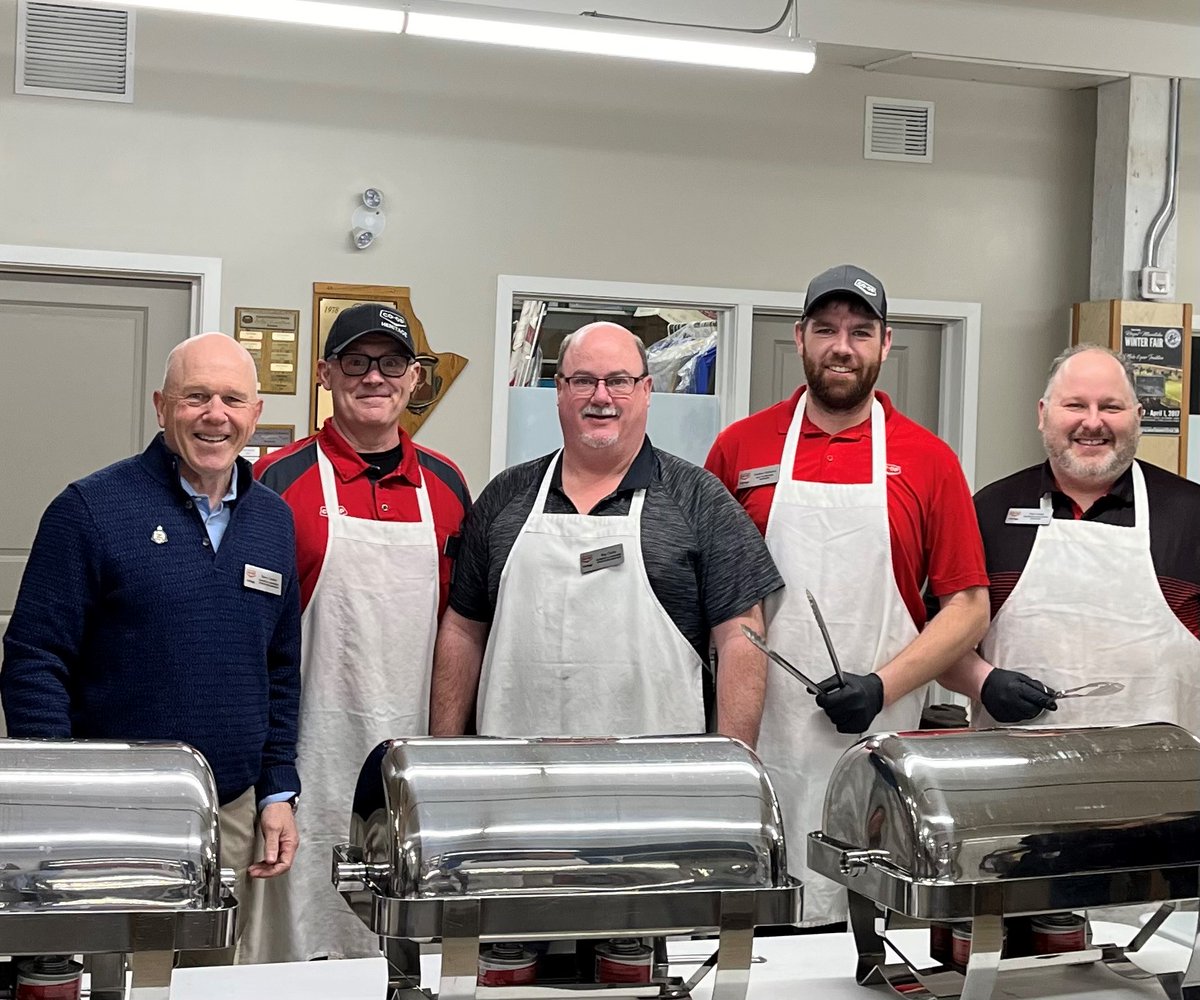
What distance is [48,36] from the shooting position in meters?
4.82

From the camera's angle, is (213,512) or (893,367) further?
(893,367)

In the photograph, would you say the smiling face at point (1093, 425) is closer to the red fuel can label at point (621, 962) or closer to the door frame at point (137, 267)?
the red fuel can label at point (621, 962)

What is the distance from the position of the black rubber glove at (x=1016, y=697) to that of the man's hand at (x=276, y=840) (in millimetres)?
1313

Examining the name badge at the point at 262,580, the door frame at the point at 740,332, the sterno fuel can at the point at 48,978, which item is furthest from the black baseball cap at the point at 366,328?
the door frame at the point at 740,332

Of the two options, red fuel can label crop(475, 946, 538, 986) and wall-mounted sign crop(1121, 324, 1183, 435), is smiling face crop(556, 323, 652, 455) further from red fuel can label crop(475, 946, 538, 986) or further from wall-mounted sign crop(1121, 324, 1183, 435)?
wall-mounted sign crop(1121, 324, 1183, 435)

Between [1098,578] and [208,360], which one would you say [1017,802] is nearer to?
[1098,578]

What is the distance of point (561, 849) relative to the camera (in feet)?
5.14

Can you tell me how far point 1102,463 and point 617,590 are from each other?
3.25 feet

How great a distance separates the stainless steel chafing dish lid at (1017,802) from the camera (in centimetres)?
164

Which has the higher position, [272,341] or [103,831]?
[272,341]

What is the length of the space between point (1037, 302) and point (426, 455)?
3.60 m

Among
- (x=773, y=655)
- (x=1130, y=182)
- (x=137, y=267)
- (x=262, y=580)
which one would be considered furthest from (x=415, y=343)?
(x=1130, y=182)

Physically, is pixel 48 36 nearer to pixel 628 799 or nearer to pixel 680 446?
pixel 680 446

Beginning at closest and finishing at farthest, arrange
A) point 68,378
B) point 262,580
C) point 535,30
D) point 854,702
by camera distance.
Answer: point 262,580
point 854,702
point 535,30
point 68,378
